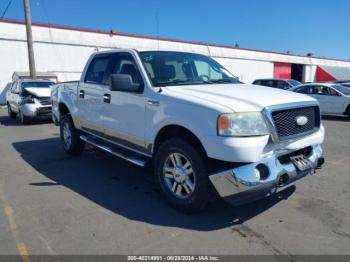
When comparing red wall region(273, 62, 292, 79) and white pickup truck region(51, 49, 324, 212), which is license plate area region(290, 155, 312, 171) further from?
red wall region(273, 62, 292, 79)

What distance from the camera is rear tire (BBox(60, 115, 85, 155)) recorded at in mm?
6691

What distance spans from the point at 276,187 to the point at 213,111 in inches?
42.2

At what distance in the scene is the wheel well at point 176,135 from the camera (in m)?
3.80

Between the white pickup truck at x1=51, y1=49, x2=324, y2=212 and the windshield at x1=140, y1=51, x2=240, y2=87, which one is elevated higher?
the windshield at x1=140, y1=51, x2=240, y2=87

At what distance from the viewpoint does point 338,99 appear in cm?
1315

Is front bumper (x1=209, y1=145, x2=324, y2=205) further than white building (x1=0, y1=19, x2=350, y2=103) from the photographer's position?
No

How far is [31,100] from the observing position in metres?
12.4

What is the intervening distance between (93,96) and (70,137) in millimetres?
1595

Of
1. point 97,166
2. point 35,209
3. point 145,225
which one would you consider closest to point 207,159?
point 145,225

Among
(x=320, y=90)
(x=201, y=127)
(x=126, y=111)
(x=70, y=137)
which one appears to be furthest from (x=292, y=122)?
(x=320, y=90)

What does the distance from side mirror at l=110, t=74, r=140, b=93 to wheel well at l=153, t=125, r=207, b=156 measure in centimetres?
72

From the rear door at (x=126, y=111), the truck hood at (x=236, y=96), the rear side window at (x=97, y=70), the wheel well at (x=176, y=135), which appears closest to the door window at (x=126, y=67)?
the rear door at (x=126, y=111)

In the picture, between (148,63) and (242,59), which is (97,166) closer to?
(148,63)

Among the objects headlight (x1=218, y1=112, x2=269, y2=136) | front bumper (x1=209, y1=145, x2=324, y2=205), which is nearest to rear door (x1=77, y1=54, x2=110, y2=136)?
headlight (x1=218, y1=112, x2=269, y2=136)
